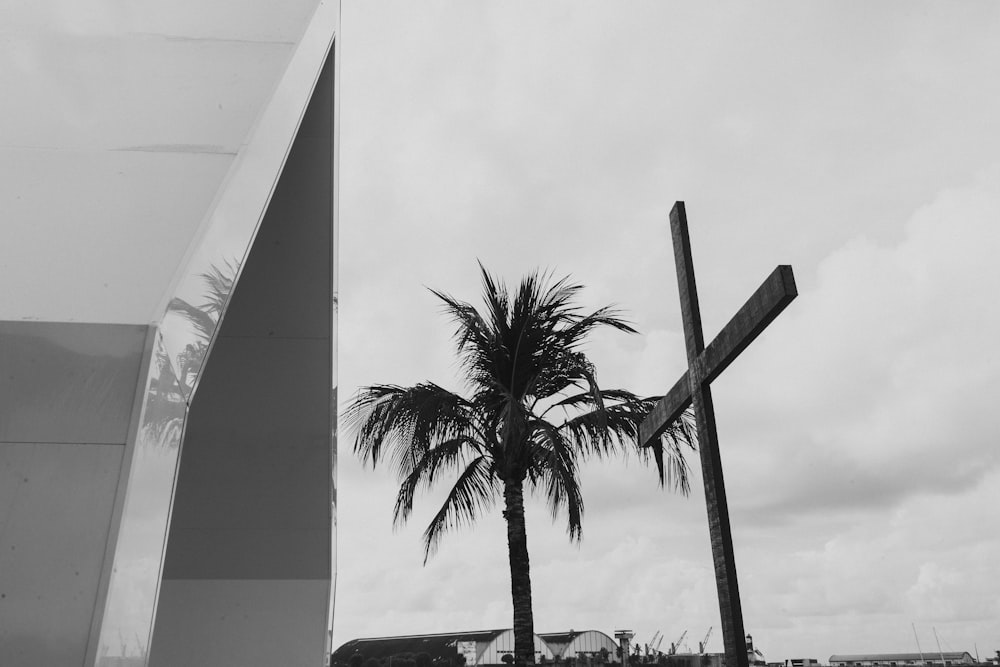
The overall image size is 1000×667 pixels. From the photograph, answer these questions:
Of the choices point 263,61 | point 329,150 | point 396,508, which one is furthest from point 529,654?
point 263,61

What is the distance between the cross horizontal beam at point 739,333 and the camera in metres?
4.16

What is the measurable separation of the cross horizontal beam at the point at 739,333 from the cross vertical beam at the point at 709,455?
88 millimetres

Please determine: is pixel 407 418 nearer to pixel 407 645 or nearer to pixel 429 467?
pixel 429 467

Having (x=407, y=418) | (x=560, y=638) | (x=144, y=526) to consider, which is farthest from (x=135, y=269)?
(x=560, y=638)

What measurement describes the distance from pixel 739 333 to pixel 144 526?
129 inches

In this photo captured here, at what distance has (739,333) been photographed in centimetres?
462

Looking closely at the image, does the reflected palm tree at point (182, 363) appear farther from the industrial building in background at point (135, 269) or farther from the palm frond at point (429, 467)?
the palm frond at point (429, 467)

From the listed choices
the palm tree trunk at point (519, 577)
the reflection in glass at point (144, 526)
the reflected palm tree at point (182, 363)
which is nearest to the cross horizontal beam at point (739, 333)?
the reflected palm tree at point (182, 363)

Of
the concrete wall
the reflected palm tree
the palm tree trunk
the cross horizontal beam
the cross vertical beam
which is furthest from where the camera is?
the palm tree trunk

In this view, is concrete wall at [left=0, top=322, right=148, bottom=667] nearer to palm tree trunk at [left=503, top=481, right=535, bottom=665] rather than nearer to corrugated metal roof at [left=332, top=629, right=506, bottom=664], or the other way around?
palm tree trunk at [left=503, top=481, right=535, bottom=665]

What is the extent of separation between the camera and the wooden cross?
434cm

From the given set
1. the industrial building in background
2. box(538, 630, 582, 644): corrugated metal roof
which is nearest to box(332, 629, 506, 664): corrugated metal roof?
box(538, 630, 582, 644): corrugated metal roof

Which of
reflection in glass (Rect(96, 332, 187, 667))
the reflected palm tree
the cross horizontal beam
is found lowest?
reflection in glass (Rect(96, 332, 187, 667))

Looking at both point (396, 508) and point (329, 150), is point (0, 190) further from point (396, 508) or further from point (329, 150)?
point (396, 508)
